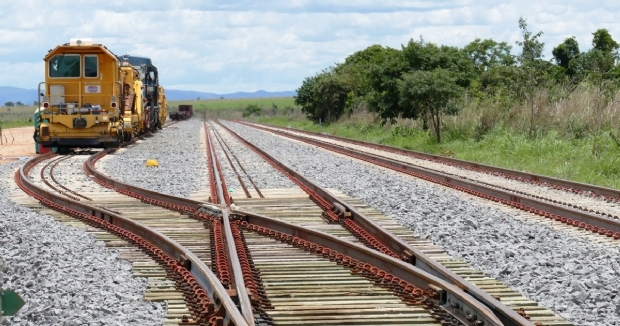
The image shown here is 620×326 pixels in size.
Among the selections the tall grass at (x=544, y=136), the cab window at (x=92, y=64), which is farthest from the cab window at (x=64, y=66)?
the tall grass at (x=544, y=136)

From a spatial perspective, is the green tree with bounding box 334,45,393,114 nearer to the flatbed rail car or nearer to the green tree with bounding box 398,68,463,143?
the green tree with bounding box 398,68,463,143

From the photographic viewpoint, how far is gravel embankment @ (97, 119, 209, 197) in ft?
51.7

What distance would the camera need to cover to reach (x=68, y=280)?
7.16 meters

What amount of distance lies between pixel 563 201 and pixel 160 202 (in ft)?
20.0

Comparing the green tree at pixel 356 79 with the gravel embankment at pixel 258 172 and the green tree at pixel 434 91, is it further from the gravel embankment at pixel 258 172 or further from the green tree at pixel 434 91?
the gravel embankment at pixel 258 172

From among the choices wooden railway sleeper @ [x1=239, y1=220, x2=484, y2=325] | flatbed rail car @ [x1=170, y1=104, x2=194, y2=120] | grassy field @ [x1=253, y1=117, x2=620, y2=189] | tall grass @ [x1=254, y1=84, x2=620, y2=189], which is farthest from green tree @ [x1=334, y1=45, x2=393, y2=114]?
wooden railway sleeper @ [x1=239, y1=220, x2=484, y2=325]

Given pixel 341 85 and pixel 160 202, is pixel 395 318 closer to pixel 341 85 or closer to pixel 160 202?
pixel 160 202

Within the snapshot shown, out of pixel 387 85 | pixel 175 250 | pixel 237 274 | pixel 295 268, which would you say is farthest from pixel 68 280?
pixel 387 85

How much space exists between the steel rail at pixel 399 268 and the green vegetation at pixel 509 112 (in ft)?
27.3

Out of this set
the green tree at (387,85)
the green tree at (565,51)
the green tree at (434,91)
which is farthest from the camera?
the green tree at (565,51)

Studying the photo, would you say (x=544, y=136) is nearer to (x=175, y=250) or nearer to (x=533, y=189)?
(x=533, y=189)

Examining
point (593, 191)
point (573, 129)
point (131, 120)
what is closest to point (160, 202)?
point (593, 191)

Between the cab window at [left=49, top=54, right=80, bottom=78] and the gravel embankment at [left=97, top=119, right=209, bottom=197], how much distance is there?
2852 millimetres

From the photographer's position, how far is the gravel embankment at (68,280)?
5.95m
